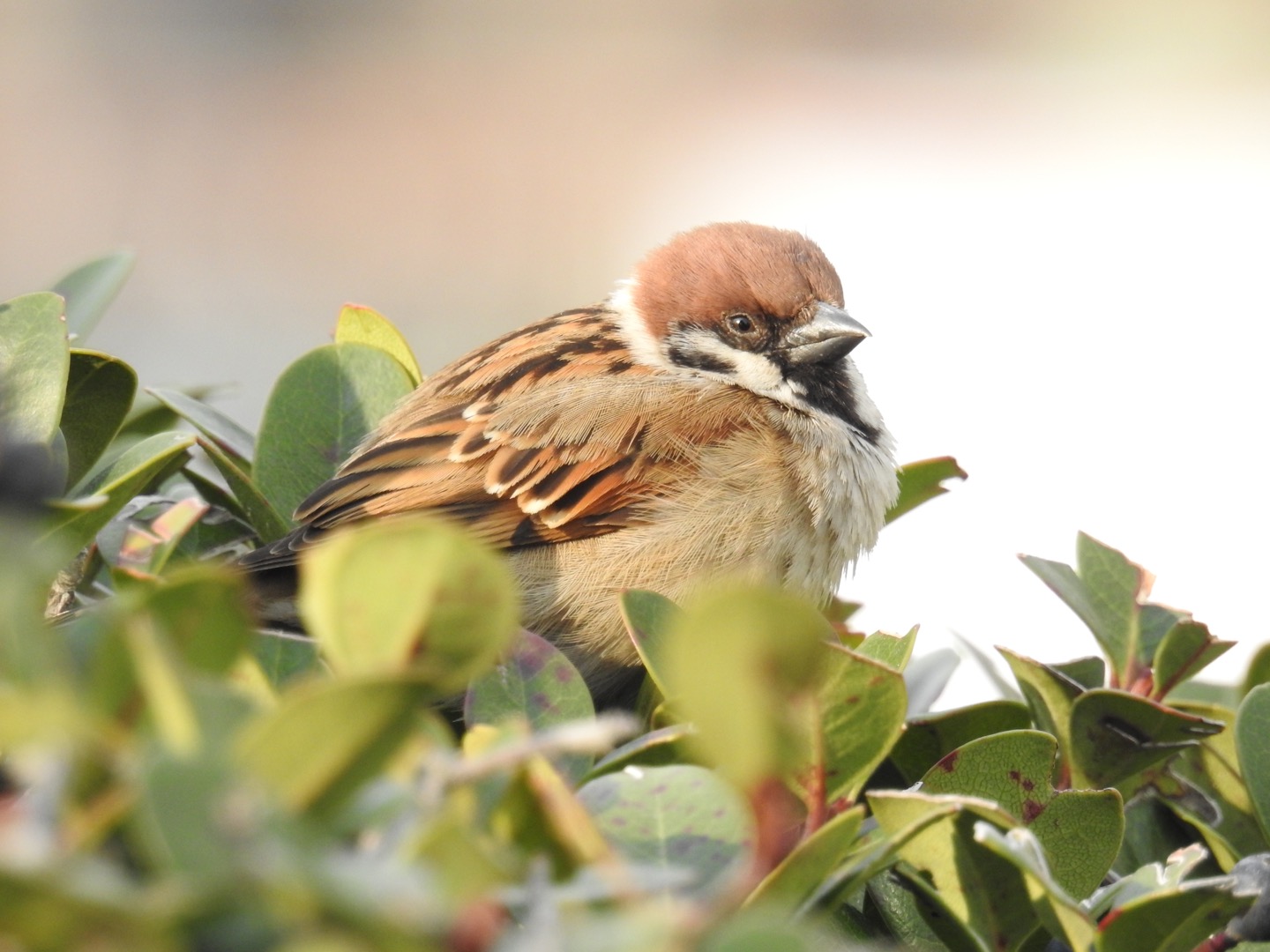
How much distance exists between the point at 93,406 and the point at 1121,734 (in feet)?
3.07

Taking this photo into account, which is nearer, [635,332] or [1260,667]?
[1260,667]

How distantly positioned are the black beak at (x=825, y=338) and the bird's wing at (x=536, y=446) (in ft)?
0.94

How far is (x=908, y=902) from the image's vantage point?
106 centimetres

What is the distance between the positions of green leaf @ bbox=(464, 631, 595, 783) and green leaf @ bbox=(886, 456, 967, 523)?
0.77 meters

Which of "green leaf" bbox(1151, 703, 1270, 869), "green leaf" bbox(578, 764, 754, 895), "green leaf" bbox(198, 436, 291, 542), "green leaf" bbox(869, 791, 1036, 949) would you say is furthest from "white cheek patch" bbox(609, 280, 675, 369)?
"green leaf" bbox(578, 764, 754, 895)

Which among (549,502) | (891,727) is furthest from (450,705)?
(891,727)

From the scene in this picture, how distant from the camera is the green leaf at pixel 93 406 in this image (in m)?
1.29

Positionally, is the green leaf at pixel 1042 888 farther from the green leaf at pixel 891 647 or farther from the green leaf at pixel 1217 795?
the green leaf at pixel 1217 795

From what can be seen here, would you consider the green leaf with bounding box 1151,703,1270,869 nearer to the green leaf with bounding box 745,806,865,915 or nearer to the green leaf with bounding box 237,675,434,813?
the green leaf with bounding box 745,806,865,915

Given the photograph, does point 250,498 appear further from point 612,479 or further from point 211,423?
point 612,479

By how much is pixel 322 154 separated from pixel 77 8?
6.23ft

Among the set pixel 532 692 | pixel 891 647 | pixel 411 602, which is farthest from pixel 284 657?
pixel 891 647

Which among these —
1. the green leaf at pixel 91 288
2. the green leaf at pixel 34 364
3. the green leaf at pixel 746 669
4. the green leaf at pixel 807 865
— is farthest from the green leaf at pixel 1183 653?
the green leaf at pixel 91 288

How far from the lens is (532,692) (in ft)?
3.38
